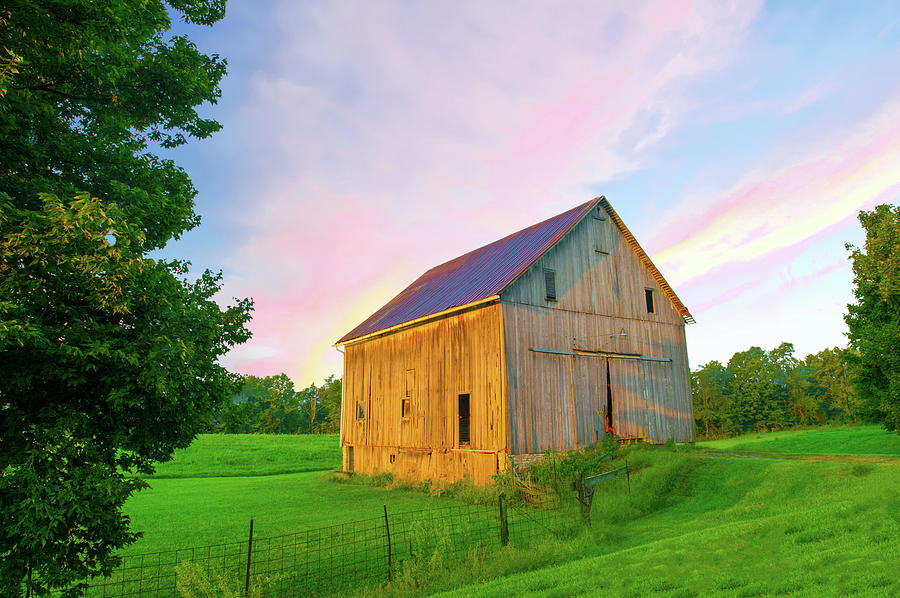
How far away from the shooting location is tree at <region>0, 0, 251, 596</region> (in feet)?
23.1

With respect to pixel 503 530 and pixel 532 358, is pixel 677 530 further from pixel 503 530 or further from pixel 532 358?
pixel 532 358

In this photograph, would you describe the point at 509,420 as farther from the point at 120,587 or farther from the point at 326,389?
the point at 326,389

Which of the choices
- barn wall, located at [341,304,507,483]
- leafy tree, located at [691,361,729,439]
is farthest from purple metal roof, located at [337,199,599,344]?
leafy tree, located at [691,361,729,439]

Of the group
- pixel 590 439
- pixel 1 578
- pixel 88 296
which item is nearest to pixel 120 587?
pixel 1 578

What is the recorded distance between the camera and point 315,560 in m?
11.9

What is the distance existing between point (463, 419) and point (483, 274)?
6.75 metres

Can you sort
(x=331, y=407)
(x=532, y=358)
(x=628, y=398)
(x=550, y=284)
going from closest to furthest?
(x=532, y=358) < (x=550, y=284) < (x=628, y=398) < (x=331, y=407)

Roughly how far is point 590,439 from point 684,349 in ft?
26.8

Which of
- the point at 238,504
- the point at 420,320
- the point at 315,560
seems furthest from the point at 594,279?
the point at 238,504

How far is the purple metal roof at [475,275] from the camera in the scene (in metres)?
22.0

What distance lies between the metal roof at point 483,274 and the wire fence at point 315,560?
9.57m

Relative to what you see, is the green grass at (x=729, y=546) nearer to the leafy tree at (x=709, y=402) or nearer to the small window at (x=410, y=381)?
the small window at (x=410, y=381)

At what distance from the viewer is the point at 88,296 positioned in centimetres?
764

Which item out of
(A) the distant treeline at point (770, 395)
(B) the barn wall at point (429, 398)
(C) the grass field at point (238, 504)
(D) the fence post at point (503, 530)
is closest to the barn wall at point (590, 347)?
(B) the barn wall at point (429, 398)
